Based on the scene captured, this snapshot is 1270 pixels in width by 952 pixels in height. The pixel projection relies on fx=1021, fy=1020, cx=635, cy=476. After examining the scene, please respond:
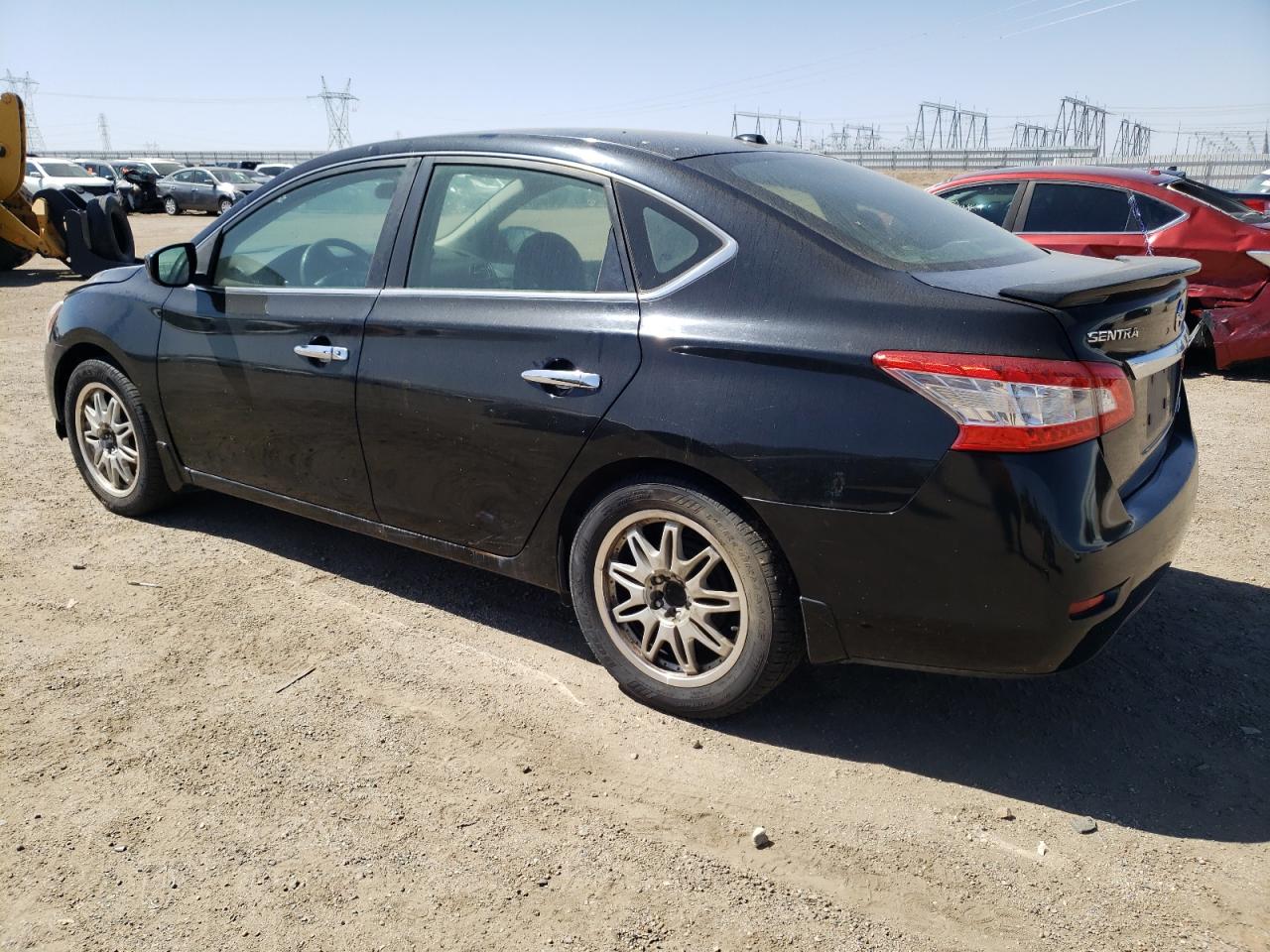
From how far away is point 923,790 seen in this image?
2811mm

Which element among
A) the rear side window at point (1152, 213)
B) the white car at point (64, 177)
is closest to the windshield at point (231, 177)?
the white car at point (64, 177)

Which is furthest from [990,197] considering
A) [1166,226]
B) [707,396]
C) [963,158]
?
[963,158]

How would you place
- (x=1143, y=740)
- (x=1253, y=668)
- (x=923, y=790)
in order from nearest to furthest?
1. (x=923, y=790)
2. (x=1143, y=740)
3. (x=1253, y=668)

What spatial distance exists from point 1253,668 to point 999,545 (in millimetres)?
1562

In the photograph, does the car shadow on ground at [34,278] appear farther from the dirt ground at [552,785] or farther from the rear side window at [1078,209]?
the rear side window at [1078,209]

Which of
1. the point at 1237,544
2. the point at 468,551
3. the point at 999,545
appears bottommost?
the point at 1237,544

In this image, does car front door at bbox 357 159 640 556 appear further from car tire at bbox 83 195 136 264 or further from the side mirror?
car tire at bbox 83 195 136 264

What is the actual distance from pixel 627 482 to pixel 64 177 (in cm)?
3172

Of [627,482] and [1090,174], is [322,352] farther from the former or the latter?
[1090,174]

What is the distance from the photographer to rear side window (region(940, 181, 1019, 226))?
322 inches

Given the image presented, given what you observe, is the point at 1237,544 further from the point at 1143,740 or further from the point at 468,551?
the point at 468,551

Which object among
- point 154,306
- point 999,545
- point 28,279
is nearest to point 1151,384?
point 999,545

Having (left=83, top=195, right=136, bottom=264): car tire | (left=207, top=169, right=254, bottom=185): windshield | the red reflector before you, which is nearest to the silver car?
(left=207, top=169, right=254, bottom=185): windshield

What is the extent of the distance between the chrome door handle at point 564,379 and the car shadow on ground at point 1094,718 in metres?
1.03
